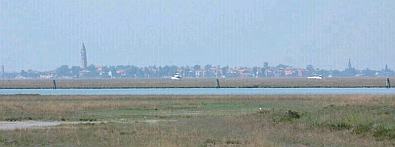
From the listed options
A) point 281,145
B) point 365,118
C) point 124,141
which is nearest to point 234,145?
point 281,145

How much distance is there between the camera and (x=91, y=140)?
25984 millimetres

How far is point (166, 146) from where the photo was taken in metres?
22.1

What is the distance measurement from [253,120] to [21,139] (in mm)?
14227

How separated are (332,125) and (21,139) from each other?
1268 centimetres

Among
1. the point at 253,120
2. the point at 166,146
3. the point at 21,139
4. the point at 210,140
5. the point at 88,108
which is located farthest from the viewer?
the point at 88,108

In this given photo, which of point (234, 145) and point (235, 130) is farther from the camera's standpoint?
point (235, 130)

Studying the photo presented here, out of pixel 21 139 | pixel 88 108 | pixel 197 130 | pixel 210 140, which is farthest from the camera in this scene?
pixel 88 108

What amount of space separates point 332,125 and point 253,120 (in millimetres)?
7205

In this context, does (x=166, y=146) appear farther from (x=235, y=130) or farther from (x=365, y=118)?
(x=365, y=118)

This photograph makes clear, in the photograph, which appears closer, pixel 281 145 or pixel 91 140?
pixel 281 145

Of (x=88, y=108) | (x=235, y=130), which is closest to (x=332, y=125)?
(x=235, y=130)

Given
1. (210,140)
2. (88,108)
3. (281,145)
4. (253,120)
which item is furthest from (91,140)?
(88,108)

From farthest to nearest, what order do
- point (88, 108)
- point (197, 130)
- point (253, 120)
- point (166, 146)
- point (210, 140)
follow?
point (88, 108), point (253, 120), point (197, 130), point (210, 140), point (166, 146)

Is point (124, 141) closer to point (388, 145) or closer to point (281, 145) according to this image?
point (281, 145)
